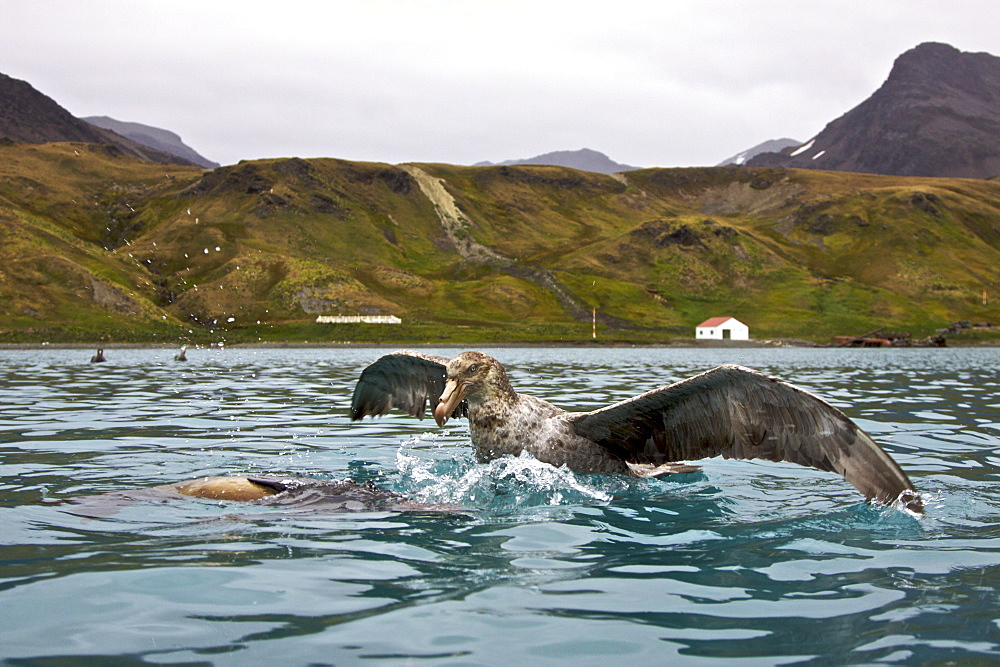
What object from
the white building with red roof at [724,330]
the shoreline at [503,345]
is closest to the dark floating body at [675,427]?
Result: the shoreline at [503,345]

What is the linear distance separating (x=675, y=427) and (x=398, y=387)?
18.1ft

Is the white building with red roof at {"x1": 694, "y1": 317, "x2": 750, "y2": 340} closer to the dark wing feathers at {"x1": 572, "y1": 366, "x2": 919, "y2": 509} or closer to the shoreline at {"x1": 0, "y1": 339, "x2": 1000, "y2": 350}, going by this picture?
the shoreline at {"x1": 0, "y1": 339, "x2": 1000, "y2": 350}

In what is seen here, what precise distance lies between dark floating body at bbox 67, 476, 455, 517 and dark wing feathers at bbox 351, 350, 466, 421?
3245 millimetres

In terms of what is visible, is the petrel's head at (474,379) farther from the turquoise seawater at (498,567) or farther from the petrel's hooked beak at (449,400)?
the turquoise seawater at (498,567)

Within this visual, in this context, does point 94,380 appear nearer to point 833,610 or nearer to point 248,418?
point 248,418

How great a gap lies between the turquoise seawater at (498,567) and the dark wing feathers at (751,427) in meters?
0.73

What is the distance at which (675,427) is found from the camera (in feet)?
35.2

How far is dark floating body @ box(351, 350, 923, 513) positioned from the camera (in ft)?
29.6

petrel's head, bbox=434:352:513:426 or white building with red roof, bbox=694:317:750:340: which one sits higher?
petrel's head, bbox=434:352:513:426

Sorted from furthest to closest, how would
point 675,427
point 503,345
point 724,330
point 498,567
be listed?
point 724,330, point 503,345, point 675,427, point 498,567

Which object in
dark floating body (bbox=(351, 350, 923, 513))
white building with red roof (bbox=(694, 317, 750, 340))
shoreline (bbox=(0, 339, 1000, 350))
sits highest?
dark floating body (bbox=(351, 350, 923, 513))

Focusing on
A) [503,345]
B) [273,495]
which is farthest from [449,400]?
[503,345]

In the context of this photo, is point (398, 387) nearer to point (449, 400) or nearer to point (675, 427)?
point (449, 400)

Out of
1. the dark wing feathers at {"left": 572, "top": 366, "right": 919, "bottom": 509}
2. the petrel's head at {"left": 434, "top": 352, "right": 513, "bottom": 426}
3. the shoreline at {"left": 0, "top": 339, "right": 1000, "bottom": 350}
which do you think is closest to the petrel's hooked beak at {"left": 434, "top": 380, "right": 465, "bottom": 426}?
the petrel's head at {"left": 434, "top": 352, "right": 513, "bottom": 426}
